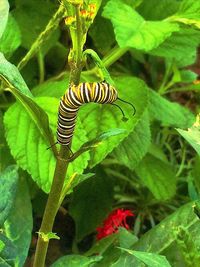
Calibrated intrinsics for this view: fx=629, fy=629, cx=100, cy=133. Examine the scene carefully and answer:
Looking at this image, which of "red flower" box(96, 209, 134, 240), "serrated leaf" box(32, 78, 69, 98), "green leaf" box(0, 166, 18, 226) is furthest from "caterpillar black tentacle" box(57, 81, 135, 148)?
"red flower" box(96, 209, 134, 240)

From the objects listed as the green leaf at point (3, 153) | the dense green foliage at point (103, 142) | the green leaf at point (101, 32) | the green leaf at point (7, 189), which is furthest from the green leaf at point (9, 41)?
the green leaf at point (7, 189)

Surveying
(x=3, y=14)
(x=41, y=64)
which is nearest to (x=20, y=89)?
(x=3, y=14)

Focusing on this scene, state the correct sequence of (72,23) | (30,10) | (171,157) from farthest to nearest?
(171,157)
(30,10)
(72,23)

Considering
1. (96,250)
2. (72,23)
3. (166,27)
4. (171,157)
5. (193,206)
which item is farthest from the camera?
(171,157)

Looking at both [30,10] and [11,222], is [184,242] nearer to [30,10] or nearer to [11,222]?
[11,222]

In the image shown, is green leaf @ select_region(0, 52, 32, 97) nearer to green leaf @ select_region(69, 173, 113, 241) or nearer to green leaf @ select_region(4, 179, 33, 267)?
green leaf @ select_region(4, 179, 33, 267)

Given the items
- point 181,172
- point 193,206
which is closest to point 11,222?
point 193,206

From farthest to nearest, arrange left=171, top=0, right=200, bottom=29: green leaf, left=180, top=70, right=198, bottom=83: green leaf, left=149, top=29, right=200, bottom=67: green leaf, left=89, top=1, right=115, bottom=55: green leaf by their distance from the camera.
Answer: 1. left=180, top=70, right=198, bottom=83: green leaf
2. left=89, top=1, right=115, bottom=55: green leaf
3. left=149, top=29, right=200, bottom=67: green leaf
4. left=171, top=0, right=200, bottom=29: green leaf
